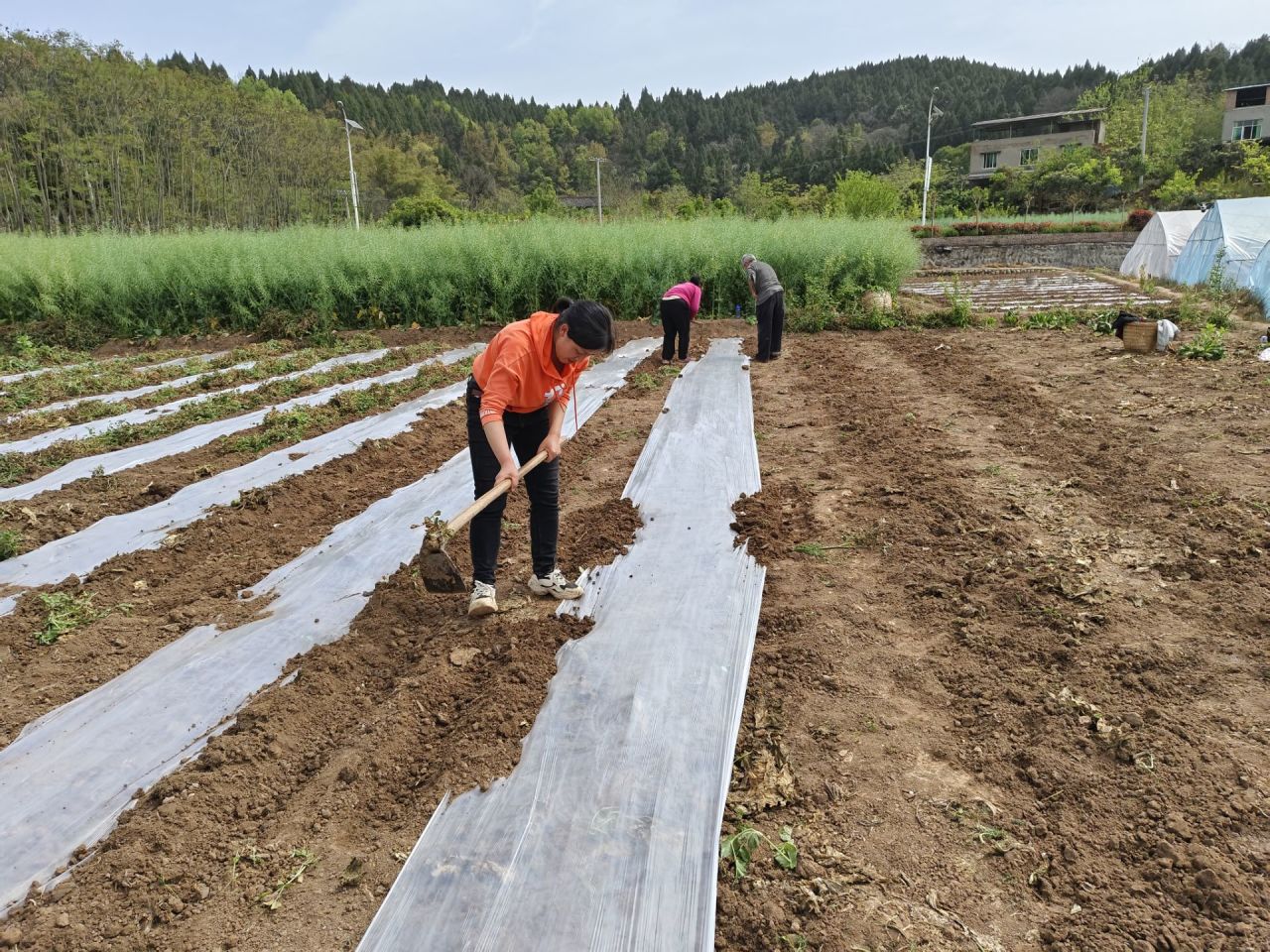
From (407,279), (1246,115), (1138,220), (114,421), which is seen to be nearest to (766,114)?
(1246,115)

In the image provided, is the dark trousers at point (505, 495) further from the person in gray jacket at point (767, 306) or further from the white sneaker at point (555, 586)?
the person in gray jacket at point (767, 306)

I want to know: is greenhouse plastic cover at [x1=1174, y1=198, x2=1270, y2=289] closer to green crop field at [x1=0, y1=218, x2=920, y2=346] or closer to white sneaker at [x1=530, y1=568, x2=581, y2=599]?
green crop field at [x1=0, y1=218, x2=920, y2=346]

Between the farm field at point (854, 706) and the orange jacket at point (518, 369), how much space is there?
3.29 feet

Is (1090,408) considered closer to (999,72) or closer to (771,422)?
(771,422)

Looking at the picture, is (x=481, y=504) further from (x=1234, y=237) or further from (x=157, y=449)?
(x=1234, y=237)

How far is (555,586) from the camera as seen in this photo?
3527mm

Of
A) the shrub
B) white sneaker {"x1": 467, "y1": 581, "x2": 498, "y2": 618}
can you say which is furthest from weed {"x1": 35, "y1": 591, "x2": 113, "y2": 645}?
the shrub

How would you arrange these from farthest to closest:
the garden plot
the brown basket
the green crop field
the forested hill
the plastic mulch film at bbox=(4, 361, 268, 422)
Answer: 1. the forested hill
2. the garden plot
3. the green crop field
4. the brown basket
5. the plastic mulch film at bbox=(4, 361, 268, 422)

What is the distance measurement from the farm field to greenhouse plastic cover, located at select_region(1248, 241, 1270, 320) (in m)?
9.57

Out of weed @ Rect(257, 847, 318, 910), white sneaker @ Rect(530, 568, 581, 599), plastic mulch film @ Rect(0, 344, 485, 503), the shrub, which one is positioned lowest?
weed @ Rect(257, 847, 318, 910)

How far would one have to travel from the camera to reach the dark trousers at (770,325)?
9.55 metres

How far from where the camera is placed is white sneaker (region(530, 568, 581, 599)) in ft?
11.5

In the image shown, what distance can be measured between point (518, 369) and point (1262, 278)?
50.8 ft

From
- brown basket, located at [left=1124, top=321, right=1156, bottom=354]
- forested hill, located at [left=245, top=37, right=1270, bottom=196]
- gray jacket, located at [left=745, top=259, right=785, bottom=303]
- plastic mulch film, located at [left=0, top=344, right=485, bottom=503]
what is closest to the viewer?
plastic mulch film, located at [left=0, top=344, right=485, bottom=503]
